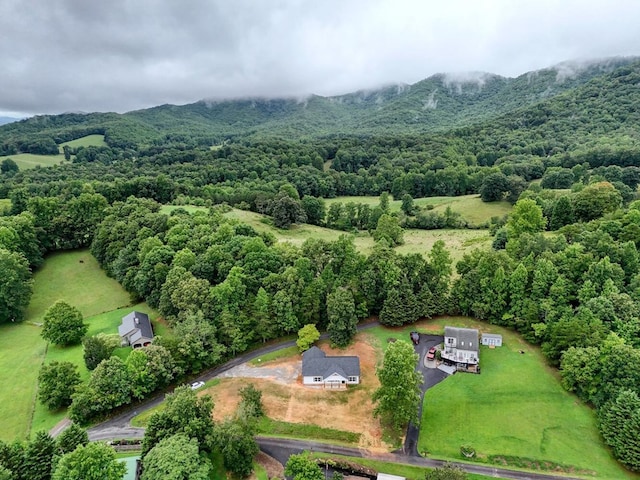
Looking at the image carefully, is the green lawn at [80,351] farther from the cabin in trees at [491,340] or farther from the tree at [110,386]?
the cabin in trees at [491,340]

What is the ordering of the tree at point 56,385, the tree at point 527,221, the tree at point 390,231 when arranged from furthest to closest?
the tree at point 390,231, the tree at point 527,221, the tree at point 56,385

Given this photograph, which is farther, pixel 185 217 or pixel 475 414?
pixel 185 217

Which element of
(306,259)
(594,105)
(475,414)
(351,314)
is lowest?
(475,414)

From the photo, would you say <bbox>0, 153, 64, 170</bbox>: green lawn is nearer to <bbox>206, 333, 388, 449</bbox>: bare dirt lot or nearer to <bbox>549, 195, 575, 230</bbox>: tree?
<bbox>206, 333, 388, 449</bbox>: bare dirt lot

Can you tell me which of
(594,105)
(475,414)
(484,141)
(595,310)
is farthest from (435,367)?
(594,105)

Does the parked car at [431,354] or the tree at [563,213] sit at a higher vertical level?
the tree at [563,213]

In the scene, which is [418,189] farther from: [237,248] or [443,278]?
[237,248]

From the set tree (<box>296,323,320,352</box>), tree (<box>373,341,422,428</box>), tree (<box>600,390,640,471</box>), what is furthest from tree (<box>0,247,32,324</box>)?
tree (<box>600,390,640,471</box>)

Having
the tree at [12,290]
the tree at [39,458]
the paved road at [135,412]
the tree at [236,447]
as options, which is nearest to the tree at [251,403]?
the tree at [236,447]
